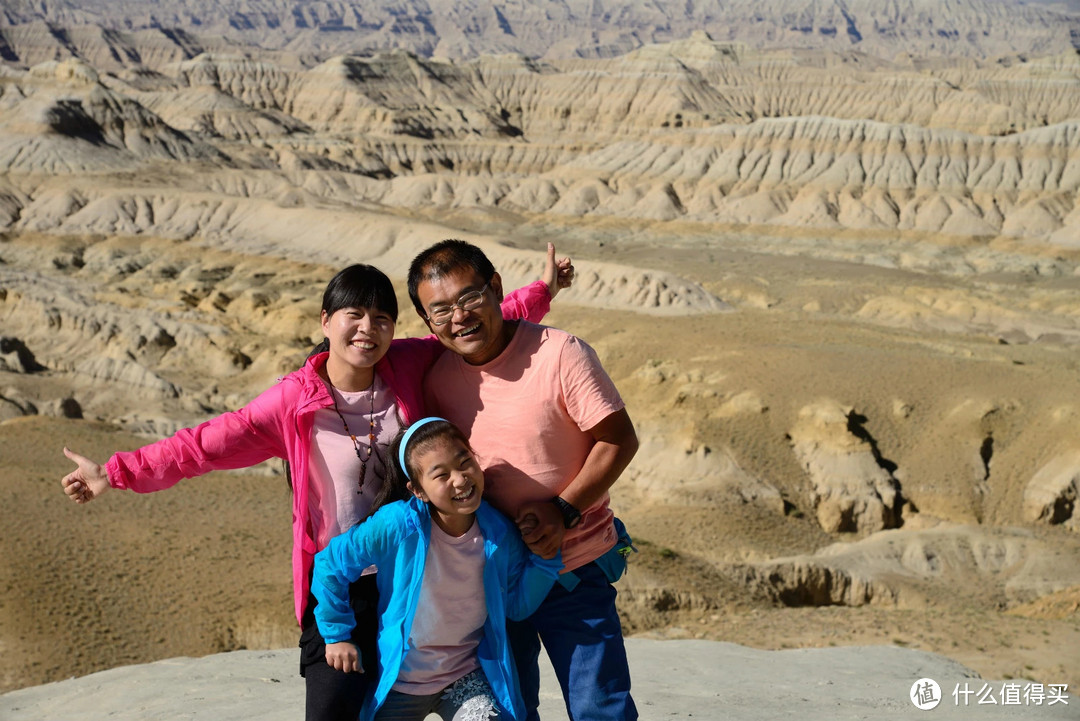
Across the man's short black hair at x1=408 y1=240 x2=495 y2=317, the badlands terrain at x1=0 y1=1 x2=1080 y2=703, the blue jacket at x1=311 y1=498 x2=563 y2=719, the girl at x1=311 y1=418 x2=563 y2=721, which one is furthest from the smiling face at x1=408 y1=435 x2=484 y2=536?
the badlands terrain at x1=0 y1=1 x2=1080 y2=703

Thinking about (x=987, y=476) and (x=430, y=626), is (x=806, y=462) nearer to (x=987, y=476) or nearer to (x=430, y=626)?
(x=987, y=476)

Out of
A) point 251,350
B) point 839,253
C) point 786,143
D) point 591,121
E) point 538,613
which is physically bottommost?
point 538,613

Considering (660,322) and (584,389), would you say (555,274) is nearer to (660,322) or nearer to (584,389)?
(584,389)

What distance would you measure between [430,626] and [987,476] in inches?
888

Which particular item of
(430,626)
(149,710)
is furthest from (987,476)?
(430,626)

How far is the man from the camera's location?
184 inches

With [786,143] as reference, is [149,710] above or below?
below

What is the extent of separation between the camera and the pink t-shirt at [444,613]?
15.1ft

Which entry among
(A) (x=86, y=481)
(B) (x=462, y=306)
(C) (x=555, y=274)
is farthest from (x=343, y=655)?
(C) (x=555, y=274)

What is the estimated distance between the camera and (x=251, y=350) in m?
38.4

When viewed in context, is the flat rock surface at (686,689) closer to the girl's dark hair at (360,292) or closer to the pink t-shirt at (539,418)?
the pink t-shirt at (539,418)

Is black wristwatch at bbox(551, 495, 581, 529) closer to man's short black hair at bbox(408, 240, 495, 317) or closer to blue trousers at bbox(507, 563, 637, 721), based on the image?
blue trousers at bbox(507, 563, 637, 721)

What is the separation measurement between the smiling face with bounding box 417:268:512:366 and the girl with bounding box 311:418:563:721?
0.41m

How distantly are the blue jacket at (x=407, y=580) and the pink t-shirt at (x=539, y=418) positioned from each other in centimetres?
18
